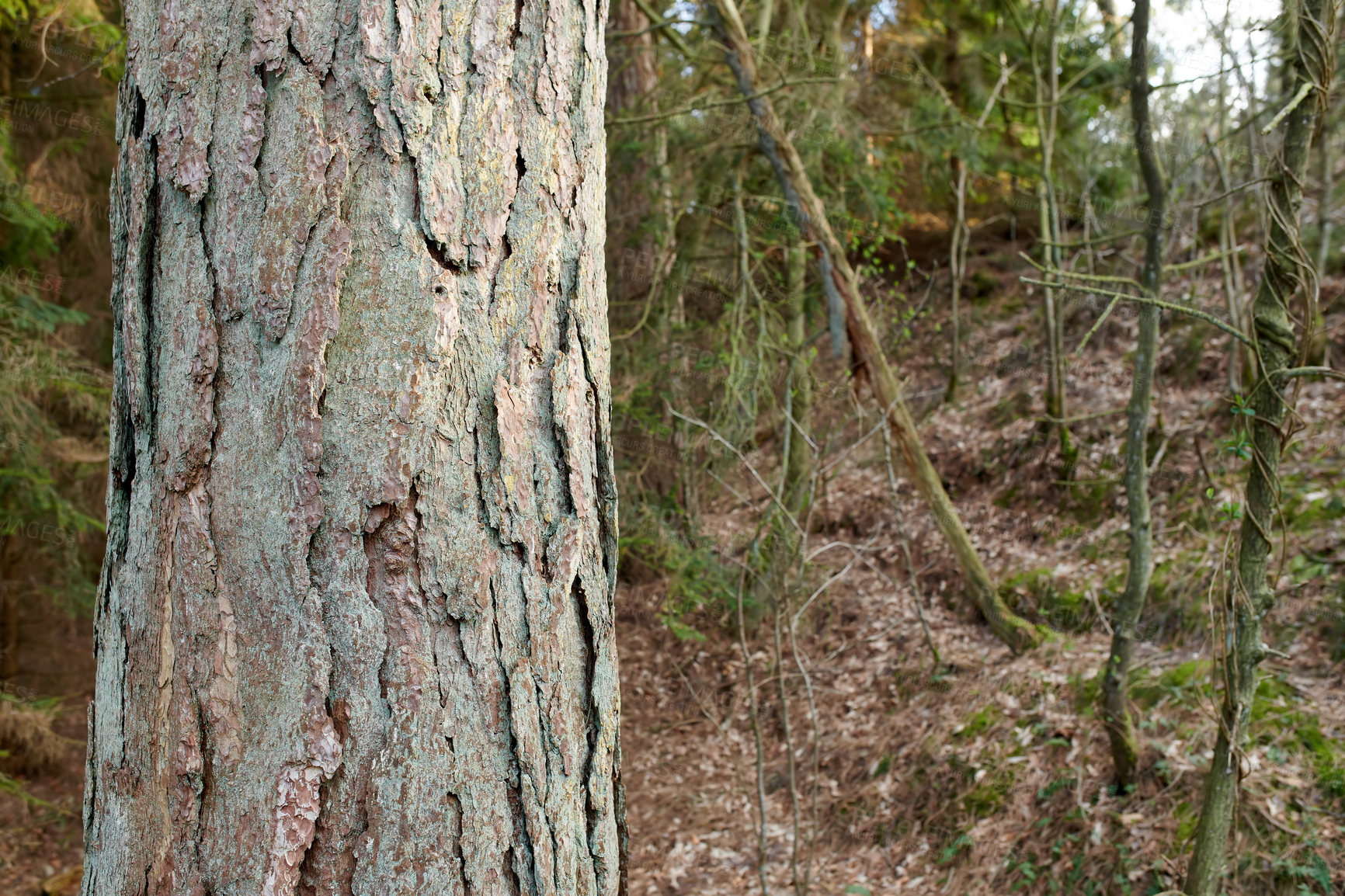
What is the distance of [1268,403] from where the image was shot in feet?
8.68

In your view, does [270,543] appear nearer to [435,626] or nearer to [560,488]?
[435,626]

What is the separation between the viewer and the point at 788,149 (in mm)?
5836

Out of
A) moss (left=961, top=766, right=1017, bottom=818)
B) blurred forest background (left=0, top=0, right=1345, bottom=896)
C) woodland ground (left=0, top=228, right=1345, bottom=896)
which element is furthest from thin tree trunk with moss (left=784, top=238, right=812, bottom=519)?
moss (left=961, top=766, right=1017, bottom=818)

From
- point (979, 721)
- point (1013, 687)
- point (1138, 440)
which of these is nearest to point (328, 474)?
point (1138, 440)

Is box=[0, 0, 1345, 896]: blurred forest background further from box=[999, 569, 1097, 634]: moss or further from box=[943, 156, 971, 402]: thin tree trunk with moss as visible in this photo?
box=[943, 156, 971, 402]: thin tree trunk with moss

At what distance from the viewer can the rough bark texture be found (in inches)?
37.7

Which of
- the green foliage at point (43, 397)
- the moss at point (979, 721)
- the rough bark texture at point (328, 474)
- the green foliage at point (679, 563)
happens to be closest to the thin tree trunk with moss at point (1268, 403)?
the moss at point (979, 721)

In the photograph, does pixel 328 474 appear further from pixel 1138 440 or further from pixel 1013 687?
pixel 1013 687

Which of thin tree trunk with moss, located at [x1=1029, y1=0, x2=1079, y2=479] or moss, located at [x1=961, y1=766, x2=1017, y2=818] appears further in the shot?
thin tree trunk with moss, located at [x1=1029, y1=0, x2=1079, y2=479]

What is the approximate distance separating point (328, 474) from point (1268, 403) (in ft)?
9.27

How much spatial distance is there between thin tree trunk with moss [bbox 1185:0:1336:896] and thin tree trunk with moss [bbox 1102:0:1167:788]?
89 centimetres

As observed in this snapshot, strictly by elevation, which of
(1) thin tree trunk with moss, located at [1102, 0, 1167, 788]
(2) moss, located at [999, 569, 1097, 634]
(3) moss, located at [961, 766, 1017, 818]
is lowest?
(3) moss, located at [961, 766, 1017, 818]

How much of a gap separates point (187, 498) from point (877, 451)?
769cm

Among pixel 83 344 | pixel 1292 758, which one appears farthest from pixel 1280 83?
pixel 83 344
